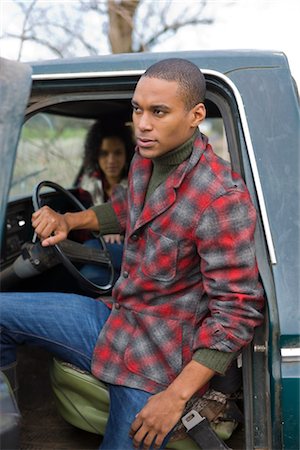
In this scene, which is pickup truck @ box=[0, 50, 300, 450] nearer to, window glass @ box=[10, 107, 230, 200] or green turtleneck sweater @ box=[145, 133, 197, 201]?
green turtleneck sweater @ box=[145, 133, 197, 201]

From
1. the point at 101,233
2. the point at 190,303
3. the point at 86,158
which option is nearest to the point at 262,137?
the point at 190,303

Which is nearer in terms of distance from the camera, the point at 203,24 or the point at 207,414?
the point at 207,414

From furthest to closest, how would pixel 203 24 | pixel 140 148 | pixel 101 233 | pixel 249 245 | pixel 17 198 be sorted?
pixel 203 24 → pixel 17 198 → pixel 101 233 → pixel 140 148 → pixel 249 245

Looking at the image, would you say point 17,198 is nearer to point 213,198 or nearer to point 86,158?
point 86,158

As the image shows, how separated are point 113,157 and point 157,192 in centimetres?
185

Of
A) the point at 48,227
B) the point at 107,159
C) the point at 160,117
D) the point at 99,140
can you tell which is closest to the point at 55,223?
the point at 48,227

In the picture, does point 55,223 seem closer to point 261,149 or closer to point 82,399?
point 82,399

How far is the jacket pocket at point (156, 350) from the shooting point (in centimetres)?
181

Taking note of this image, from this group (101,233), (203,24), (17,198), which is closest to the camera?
(101,233)

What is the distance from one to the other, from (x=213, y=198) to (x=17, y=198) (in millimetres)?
1931

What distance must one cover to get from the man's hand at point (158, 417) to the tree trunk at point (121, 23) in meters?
5.78

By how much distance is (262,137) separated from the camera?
5.84 feet

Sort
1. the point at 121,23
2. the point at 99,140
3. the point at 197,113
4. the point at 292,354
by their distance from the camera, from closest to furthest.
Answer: the point at 292,354, the point at 197,113, the point at 99,140, the point at 121,23

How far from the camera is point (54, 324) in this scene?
6.68 ft
